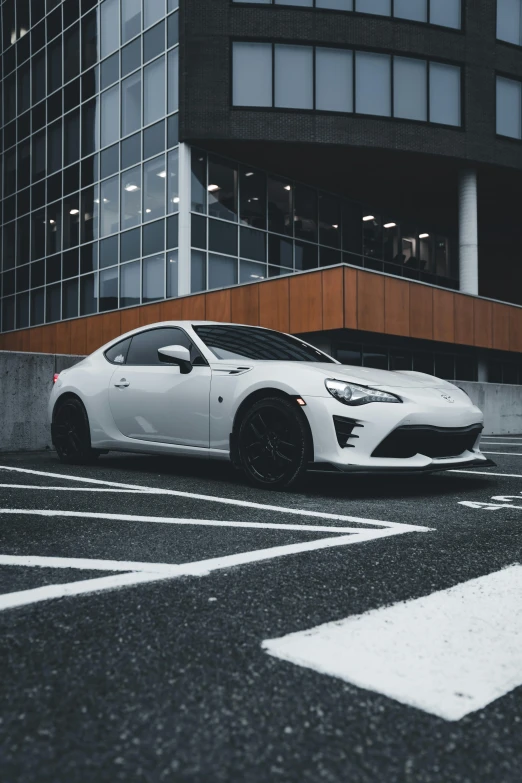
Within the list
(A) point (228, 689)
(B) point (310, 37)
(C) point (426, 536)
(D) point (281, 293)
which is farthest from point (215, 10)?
(A) point (228, 689)

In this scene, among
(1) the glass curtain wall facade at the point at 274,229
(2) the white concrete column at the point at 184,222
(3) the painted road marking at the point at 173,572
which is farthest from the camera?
(1) the glass curtain wall facade at the point at 274,229

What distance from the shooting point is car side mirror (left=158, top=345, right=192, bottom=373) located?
6.59 m

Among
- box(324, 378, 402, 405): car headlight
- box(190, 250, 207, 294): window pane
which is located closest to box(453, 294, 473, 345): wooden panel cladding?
box(190, 250, 207, 294): window pane

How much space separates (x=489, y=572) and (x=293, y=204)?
22725 millimetres

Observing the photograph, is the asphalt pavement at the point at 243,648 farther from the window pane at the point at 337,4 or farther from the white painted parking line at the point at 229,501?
the window pane at the point at 337,4

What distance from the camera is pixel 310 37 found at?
72.6 feet

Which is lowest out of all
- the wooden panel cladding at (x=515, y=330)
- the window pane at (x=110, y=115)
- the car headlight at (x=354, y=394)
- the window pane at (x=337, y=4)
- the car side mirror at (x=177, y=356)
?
the car headlight at (x=354, y=394)

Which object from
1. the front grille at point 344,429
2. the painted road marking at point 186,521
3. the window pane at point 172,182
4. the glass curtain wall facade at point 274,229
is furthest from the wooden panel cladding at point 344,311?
the painted road marking at point 186,521

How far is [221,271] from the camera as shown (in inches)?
898

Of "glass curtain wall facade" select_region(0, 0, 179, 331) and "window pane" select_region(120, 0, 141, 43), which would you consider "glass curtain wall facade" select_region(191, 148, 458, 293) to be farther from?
"window pane" select_region(120, 0, 141, 43)

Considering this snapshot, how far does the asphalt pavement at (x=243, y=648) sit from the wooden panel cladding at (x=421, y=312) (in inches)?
650

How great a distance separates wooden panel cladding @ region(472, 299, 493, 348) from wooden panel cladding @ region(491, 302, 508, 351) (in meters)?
0.24

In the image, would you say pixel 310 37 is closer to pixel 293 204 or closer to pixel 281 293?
pixel 293 204

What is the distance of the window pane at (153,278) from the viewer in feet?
74.6
